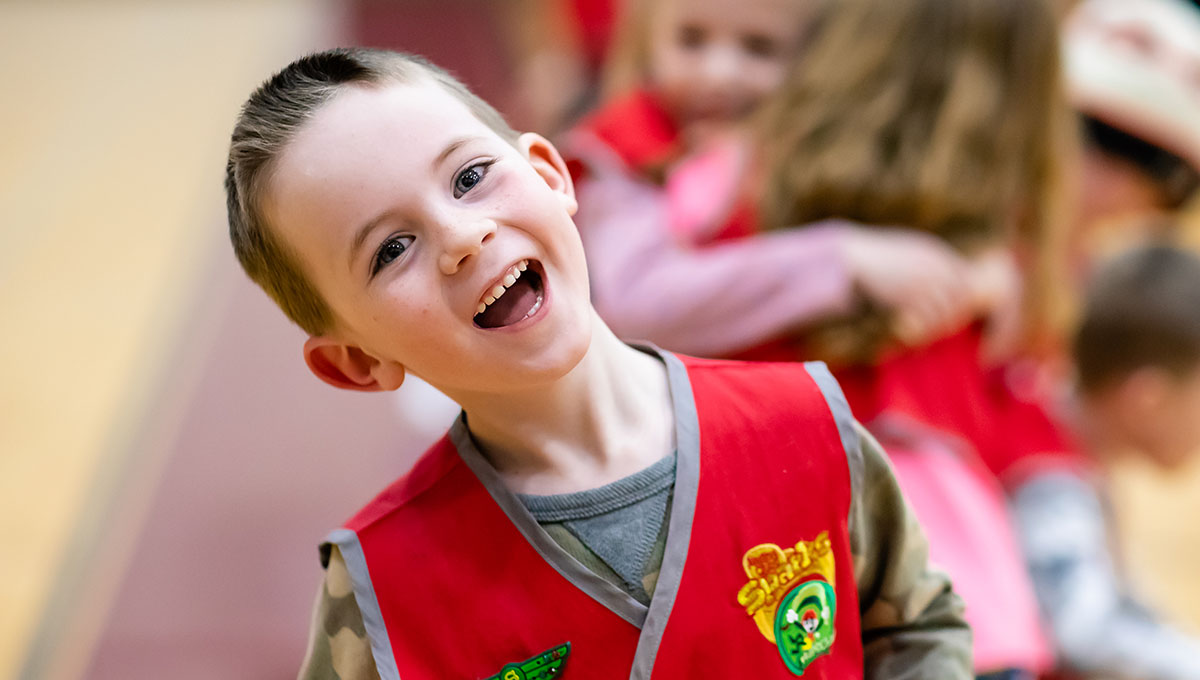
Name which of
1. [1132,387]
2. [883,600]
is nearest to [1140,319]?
[1132,387]

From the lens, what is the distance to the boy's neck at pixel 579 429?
2.01ft

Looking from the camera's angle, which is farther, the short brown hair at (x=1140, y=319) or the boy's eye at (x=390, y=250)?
the short brown hair at (x=1140, y=319)

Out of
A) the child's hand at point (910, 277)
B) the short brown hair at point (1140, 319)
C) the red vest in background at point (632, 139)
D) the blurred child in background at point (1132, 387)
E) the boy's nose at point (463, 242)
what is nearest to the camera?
the boy's nose at point (463, 242)

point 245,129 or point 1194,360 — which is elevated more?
point 245,129

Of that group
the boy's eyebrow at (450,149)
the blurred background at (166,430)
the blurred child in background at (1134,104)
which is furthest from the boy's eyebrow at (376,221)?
the blurred child in background at (1134,104)

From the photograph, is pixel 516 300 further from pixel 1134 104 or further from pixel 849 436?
pixel 1134 104

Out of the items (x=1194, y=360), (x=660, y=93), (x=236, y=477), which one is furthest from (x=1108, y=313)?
(x=236, y=477)

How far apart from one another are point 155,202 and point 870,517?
8.42ft

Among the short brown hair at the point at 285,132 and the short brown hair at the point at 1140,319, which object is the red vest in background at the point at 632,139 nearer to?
the short brown hair at the point at 285,132

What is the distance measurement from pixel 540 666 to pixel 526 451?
0.37 ft

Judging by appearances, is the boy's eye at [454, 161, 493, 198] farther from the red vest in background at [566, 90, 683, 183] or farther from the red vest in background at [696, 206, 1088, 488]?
the red vest in background at [566, 90, 683, 183]

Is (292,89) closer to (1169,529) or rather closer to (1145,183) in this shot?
(1145,183)

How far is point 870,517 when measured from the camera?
0.67m

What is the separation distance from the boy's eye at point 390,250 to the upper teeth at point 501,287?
0.14 ft
